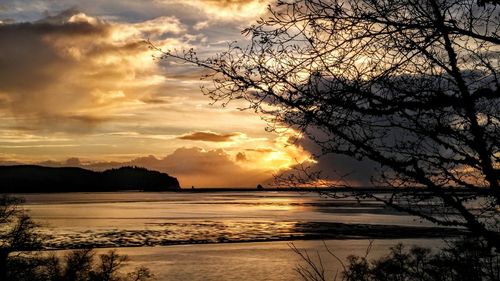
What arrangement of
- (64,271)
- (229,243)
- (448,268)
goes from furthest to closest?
(229,243) → (64,271) → (448,268)

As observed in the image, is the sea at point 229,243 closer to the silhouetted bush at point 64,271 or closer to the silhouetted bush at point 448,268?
the silhouetted bush at point 64,271

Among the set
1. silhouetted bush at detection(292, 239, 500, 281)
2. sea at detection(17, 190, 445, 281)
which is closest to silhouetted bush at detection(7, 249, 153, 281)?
sea at detection(17, 190, 445, 281)

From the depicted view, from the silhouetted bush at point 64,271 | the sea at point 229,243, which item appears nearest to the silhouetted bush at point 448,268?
the sea at point 229,243

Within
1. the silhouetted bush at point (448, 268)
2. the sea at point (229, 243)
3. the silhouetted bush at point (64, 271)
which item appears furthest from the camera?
the sea at point (229, 243)

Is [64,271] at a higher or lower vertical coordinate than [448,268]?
lower

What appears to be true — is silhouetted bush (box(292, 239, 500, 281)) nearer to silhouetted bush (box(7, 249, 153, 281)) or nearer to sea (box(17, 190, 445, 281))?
sea (box(17, 190, 445, 281))

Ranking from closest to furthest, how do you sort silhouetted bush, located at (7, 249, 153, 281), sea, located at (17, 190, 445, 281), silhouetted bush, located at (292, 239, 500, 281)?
1. silhouetted bush, located at (292, 239, 500, 281)
2. silhouetted bush, located at (7, 249, 153, 281)
3. sea, located at (17, 190, 445, 281)

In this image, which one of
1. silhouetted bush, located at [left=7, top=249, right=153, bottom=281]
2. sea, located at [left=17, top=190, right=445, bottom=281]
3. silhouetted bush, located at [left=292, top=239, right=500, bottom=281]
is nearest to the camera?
silhouetted bush, located at [left=292, top=239, right=500, bottom=281]

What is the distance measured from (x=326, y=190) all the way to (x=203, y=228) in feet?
384

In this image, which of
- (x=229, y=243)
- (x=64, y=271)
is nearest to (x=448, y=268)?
(x=64, y=271)

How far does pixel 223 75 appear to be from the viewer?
4.77 meters

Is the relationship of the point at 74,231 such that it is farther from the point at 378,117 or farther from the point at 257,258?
the point at 378,117

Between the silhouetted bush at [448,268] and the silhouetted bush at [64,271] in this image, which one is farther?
the silhouetted bush at [64,271]

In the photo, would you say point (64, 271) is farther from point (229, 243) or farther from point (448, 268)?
point (448, 268)
